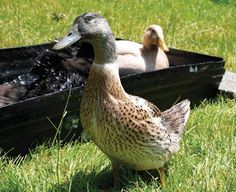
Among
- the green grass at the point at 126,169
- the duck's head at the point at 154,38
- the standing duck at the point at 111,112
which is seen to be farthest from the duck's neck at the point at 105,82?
the duck's head at the point at 154,38

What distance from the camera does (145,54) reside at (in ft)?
15.5

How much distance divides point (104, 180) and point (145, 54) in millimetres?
1555

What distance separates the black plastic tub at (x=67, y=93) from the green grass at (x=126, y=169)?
10cm

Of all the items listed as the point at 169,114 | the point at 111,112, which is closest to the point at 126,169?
the point at 169,114

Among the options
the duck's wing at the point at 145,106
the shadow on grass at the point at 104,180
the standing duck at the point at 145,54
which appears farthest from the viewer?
the standing duck at the point at 145,54

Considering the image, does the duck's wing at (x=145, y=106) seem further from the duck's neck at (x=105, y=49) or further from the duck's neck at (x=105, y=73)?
the duck's neck at (x=105, y=49)

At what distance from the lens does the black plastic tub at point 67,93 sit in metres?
3.52

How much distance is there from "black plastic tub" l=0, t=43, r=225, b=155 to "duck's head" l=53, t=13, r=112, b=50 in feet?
2.48

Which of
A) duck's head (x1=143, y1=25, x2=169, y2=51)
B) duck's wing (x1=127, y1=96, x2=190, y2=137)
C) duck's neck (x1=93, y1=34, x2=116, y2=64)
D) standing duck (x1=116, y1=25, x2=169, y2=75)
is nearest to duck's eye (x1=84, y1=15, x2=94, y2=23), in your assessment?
duck's neck (x1=93, y1=34, x2=116, y2=64)

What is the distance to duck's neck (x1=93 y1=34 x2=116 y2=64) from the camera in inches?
116

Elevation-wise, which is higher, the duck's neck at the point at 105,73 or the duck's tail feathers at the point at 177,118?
the duck's neck at the point at 105,73

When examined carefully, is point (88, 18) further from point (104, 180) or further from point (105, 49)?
point (104, 180)

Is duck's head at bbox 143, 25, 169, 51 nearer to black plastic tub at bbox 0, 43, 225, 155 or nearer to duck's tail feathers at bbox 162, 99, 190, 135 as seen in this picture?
black plastic tub at bbox 0, 43, 225, 155

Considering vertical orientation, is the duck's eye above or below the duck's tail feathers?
above
